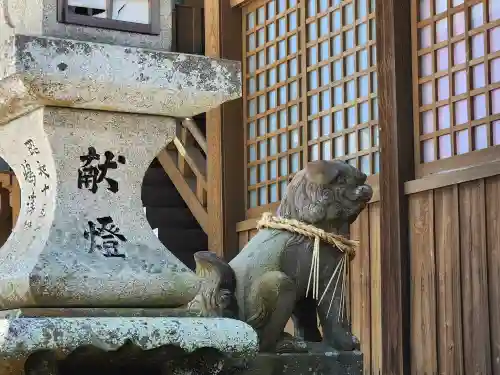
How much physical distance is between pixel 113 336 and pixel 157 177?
8.66 metres

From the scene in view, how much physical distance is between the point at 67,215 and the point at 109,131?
1.27 feet

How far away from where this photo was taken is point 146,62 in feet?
14.5

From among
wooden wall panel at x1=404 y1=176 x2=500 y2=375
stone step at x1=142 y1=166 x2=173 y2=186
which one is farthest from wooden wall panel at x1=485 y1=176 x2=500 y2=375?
stone step at x1=142 y1=166 x2=173 y2=186

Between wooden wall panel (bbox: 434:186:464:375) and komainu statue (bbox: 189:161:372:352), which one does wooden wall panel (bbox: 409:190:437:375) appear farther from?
komainu statue (bbox: 189:161:372:352)

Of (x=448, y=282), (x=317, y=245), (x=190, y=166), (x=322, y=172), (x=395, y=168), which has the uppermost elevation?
(x=190, y=166)

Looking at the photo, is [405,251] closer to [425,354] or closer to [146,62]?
[425,354]

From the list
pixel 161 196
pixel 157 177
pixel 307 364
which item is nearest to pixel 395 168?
pixel 307 364

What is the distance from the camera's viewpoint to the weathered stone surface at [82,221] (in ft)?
14.0

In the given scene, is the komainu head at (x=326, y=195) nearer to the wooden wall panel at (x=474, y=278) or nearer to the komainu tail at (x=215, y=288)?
the komainu tail at (x=215, y=288)

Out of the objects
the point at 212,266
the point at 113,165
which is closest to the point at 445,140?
the point at 212,266

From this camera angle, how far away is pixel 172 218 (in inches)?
474

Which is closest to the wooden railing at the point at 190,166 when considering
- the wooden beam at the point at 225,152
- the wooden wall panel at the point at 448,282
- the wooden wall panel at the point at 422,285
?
the wooden beam at the point at 225,152

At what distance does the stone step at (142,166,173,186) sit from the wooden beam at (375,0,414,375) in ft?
15.8

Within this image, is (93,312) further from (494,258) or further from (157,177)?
(157,177)
